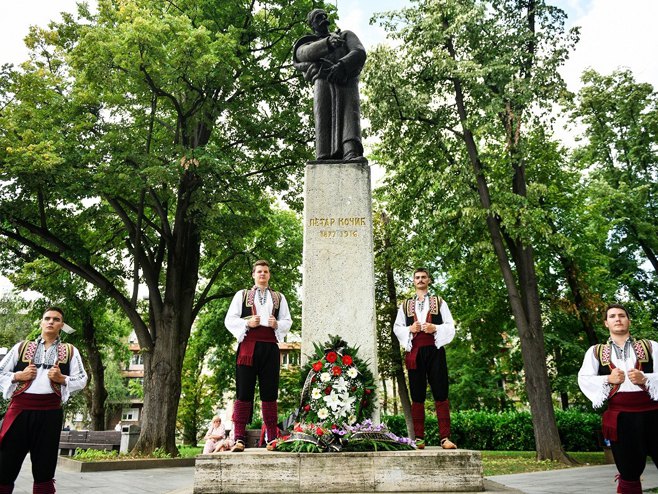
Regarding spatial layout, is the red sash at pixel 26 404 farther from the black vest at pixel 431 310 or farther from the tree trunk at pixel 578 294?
the tree trunk at pixel 578 294

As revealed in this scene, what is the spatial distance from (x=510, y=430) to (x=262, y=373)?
20142 mm

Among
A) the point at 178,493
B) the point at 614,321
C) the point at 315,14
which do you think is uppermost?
the point at 315,14

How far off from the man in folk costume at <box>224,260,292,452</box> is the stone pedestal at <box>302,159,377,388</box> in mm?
820

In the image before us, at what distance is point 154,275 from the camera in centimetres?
1518

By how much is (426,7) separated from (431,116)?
3.02 meters

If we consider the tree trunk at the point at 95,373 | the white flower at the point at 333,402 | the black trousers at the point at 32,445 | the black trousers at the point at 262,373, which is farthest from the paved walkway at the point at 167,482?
the tree trunk at the point at 95,373

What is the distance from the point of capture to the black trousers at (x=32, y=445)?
4.64 meters

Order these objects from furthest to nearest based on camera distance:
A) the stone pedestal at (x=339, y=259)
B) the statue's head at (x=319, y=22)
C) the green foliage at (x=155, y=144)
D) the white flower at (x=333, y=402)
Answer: the green foliage at (x=155, y=144)
the statue's head at (x=319, y=22)
the stone pedestal at (x=339, y=259)
the white flower at (x=333, y=402)

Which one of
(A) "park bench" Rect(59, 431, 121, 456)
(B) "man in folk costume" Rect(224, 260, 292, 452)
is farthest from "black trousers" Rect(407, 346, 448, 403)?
(A) "park bench" Rect(59, 431, 121, 456)

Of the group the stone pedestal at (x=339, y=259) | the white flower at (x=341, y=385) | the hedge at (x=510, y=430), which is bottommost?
the hedge at (x=510, y=430)

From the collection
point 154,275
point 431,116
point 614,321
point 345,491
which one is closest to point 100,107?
point 154,275

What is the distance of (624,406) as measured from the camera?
442 cm

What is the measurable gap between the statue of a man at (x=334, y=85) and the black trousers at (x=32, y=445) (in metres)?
4.88

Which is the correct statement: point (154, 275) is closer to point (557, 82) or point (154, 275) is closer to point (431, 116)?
point (431, 116)
